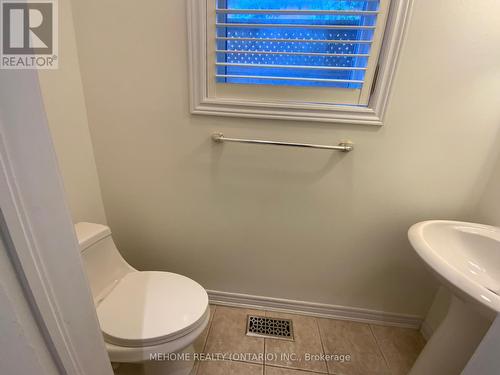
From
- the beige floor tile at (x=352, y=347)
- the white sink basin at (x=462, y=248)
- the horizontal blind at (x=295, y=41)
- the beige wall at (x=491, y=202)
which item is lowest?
the beige floor tile at (x=352, y=347)

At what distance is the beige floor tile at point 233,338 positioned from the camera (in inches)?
49.8

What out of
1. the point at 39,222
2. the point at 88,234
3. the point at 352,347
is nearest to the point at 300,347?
the point at 352,347

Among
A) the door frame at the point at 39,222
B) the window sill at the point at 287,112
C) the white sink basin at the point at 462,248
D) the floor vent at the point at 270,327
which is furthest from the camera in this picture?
the floor vent at the point at 270,327

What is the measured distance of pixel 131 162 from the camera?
125 centimetres

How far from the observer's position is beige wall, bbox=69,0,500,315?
3.23ft

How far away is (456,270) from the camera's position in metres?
0.73

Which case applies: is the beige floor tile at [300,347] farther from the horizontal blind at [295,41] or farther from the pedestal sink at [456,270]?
the horizontal blind at [295,41]

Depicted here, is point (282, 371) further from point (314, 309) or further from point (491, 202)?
point (491, 202)

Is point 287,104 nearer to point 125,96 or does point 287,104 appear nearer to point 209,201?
point 209,201

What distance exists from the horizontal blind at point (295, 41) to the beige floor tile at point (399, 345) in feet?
4.51

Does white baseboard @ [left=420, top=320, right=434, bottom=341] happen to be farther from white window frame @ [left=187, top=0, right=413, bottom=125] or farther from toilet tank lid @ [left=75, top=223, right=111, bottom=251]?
toilet tank lid @ [left=75, top=223, right=111, bottom=251]

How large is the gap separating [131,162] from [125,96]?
322 millimetres

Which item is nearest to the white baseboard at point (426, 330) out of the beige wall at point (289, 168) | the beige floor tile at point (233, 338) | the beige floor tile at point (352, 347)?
the beige wall at point (289, 168)

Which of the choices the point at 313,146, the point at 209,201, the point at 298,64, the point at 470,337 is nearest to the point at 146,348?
the point at 209,201
